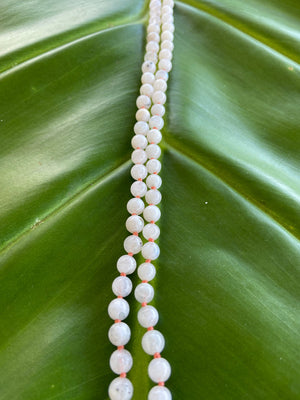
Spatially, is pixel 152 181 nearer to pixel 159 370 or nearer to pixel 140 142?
pixel 140 142

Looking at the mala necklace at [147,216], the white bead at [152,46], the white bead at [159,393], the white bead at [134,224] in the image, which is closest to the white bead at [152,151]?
the mala necklace at [147,216]

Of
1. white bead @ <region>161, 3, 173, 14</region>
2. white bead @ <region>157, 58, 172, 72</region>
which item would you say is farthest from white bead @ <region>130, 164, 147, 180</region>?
white bead @ <region>161, 3, 173, 14</region>

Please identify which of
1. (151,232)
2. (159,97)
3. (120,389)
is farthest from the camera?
(159,97)

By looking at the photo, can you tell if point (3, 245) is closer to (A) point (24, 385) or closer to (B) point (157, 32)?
(A) point (24, 385)

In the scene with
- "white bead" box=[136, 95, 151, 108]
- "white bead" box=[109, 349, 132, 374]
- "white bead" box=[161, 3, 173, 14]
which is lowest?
"white bead" box=[109, 349, 132, 374]

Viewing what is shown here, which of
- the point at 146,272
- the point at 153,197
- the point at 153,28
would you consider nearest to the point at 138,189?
the point at 153,197

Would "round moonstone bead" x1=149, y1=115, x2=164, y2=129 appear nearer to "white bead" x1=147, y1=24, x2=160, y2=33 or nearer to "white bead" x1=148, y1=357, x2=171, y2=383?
"white bead" x1=147, y1=24, x2=160, y2=33

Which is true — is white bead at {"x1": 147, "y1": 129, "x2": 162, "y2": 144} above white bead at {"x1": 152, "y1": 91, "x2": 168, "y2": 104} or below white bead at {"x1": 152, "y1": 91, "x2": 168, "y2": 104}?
below
